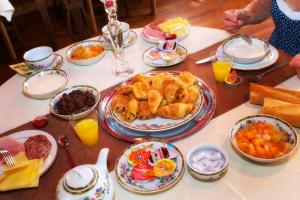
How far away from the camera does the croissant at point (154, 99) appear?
1.31 m

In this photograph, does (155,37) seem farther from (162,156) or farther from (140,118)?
(162,156)

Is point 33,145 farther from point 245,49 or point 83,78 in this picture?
point 245,49

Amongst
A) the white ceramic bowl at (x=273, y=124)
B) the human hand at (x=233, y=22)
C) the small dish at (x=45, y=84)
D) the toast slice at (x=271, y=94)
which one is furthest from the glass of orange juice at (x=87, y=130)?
the human hand at (x=233, y=22)

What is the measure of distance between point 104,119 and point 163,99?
0.26 meters

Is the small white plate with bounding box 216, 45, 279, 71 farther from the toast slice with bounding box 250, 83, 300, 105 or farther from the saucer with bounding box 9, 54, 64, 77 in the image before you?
the saucer with bounding box 9, 54, 64, 77

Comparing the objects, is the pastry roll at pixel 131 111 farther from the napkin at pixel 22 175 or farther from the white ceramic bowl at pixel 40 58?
the white ceramic bowl at pixel 40 58

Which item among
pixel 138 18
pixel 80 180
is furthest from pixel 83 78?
pixel 138 18

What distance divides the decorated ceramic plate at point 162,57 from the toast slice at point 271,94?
0.47m

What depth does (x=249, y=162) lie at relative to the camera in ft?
3.62

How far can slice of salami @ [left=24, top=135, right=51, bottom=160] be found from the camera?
4.04ft

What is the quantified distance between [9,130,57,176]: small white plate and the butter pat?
3.07 ft

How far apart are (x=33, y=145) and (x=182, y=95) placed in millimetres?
619

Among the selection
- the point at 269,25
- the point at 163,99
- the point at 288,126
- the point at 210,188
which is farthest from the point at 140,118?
the point at 269,25

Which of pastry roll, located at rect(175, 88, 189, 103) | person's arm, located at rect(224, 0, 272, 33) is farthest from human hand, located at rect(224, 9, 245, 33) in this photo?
pastry roll, located at rect(175, 88, 189, 103)
